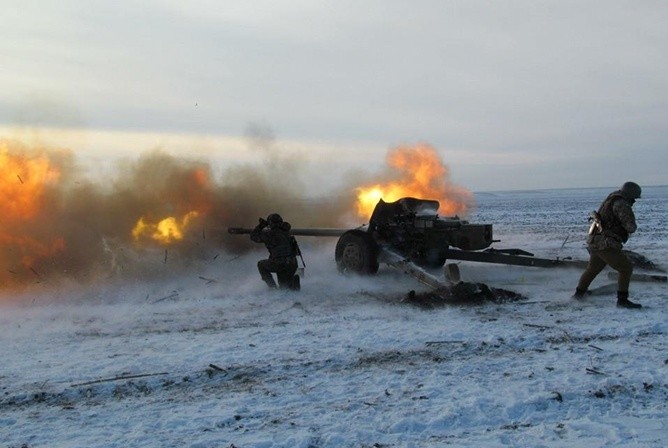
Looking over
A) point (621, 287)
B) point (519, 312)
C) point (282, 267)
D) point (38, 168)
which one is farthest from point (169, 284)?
point (621, 287)

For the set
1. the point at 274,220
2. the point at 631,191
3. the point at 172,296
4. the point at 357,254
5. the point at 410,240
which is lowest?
the point at 172,296

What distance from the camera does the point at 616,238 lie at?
311 inches

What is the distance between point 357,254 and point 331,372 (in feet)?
18.4

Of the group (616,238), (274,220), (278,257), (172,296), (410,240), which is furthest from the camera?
(410,240)

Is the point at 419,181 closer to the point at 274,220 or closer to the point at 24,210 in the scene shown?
the point at 274,220

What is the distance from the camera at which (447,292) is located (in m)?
8.23

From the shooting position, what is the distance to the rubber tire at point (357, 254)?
1078cm

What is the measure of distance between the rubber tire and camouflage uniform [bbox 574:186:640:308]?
395cm

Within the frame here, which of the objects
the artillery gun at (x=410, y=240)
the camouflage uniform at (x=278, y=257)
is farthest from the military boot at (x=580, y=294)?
the camouflage uniform at (x=278, y=257)

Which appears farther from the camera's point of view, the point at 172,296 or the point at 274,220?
the point at 274,220

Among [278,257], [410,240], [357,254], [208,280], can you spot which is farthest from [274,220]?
[410,240]

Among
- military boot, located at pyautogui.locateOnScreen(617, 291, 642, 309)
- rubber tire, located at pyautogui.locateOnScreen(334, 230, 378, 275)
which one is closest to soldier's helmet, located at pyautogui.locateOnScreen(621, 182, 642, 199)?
military boot, located at pyautogui.locateOnScreen(617, 291, 642, 309)

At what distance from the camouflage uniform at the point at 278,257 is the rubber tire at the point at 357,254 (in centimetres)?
151

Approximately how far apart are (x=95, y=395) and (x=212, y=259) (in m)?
8.22
